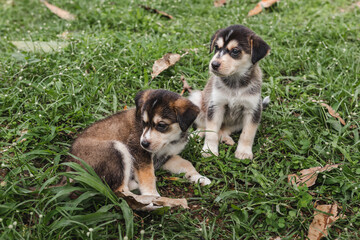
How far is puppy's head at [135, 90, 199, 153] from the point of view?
13.1 ft

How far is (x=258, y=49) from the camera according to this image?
4.56 m

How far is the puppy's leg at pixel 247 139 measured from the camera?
→ 461 cm

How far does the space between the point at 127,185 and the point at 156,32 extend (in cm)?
397

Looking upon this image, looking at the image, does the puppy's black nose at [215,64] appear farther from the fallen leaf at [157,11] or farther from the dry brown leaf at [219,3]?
the dry brown leaf at [219,3]

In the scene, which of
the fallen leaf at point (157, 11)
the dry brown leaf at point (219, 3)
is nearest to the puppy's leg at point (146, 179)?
the fallen leaf at point (157, 11)

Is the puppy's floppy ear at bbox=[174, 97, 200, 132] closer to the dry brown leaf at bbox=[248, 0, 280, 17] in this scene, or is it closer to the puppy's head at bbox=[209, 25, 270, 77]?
the puppy's head at bbox=[209, 25, 270, 77]

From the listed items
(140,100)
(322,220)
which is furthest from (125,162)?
(322,220)

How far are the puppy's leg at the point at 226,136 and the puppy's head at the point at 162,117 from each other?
1081 mm

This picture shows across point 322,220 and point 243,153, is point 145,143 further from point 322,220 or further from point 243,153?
point 322,220

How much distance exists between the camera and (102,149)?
12.5 feet

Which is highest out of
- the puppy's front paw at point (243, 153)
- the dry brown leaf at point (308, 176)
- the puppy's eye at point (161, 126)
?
the puppy's eye at point (161, 126)

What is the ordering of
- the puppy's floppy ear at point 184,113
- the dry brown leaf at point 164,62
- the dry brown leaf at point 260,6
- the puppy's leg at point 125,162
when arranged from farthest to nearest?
the dry brown leaf at point 260,6, the dry brown leaf at point 164,62, the puppy's floppy ear at point 184,113, the puppy's leg at point 125,162

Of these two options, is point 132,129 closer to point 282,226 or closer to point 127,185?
point 127,185

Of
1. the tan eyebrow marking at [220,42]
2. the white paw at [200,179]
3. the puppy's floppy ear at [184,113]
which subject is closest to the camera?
the puppy's floppy ear at [184,113]
